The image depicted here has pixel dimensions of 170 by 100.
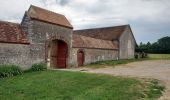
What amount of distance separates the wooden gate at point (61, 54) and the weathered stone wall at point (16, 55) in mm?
5391

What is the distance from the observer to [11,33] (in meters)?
19.2

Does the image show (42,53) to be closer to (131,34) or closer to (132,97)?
(132,97)

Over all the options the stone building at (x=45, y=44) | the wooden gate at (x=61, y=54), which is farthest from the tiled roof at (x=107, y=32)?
the wooden gate at (x=61, y=54)

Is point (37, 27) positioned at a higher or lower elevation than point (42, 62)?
higher

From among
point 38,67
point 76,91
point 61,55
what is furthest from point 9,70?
point 61,55

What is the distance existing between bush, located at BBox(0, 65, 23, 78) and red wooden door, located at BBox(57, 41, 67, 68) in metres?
6.93

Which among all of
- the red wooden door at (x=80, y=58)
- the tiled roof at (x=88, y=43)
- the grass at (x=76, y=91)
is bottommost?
the grass at (x=76, y=91)

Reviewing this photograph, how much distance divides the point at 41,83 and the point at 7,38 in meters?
6.55

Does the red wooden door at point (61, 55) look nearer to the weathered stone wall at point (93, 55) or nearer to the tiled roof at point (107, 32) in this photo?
the weathered stone wall at point (93, 55)

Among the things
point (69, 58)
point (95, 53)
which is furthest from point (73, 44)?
point (95, 53)

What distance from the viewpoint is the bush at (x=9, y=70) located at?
1659cm

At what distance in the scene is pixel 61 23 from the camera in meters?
24.1

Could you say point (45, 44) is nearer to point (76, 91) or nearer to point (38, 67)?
point (38, 67)

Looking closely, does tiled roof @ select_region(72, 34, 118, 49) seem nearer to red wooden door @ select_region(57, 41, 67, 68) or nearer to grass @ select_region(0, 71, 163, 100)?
red wooden door @ select_region(57, 41, 67, 68)
